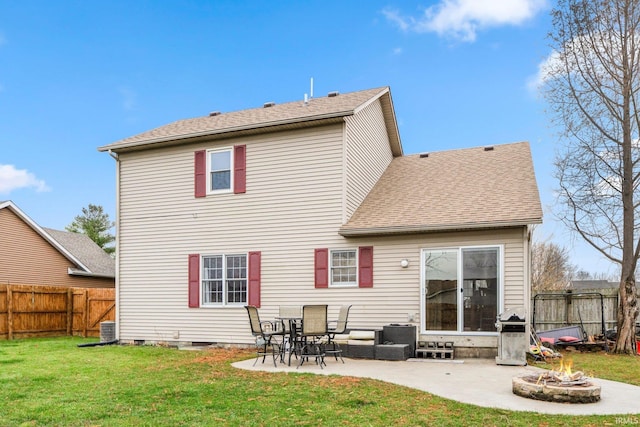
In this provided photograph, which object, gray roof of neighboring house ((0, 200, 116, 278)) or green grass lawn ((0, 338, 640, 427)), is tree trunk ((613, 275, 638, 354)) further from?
gray roof of neighboring house ((0, 200, 116, 278))

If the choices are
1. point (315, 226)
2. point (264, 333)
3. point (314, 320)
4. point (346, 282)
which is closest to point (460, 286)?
point (346, 282)

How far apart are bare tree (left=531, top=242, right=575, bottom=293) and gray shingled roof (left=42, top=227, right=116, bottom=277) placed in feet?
70.7

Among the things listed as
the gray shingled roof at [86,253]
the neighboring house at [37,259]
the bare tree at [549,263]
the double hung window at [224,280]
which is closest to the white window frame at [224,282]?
the double hung window at [224,280]

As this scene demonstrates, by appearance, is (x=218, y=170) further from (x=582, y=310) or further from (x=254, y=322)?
(x=582, y=310)

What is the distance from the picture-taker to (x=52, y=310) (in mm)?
17266

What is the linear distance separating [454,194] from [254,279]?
515cm

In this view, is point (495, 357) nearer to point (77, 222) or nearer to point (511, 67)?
point (511, 67)

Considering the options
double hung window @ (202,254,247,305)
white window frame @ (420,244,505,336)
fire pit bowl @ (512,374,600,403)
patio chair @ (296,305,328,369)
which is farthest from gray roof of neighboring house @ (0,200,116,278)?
fire pit bowl @ (512,374,600,403)

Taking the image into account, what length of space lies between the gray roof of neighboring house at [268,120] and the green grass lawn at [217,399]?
562 centimetres

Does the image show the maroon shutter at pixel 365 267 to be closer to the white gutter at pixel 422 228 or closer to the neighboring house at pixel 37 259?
the white gutter at pixel 422 228

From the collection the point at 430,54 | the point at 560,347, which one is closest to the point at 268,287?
the point at 560,347

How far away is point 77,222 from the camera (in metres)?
40.4

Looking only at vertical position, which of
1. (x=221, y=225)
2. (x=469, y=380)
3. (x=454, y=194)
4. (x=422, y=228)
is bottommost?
(x=469, y=380)

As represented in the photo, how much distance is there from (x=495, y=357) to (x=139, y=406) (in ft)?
22.8
